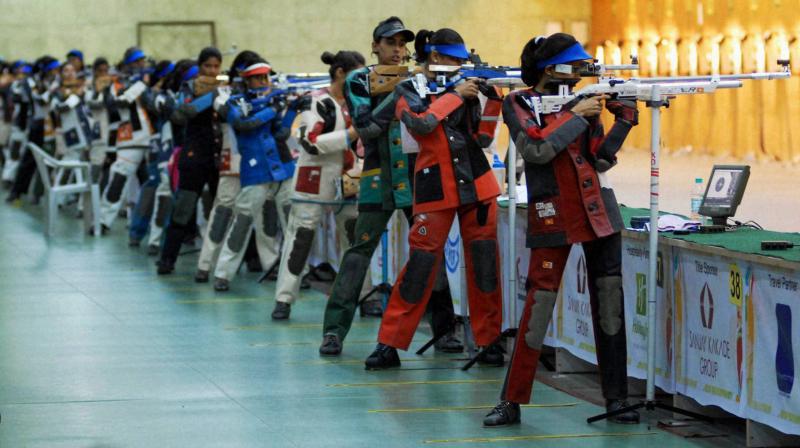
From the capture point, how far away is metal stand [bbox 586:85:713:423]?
243 inches

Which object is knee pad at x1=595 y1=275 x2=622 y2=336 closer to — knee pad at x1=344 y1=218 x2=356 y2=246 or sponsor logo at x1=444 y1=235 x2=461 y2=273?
sponsor logo at x1=444 y1=235 x2=461 y2=273

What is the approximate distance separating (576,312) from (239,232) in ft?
13.9

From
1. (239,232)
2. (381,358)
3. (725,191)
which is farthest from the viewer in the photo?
(239,232)

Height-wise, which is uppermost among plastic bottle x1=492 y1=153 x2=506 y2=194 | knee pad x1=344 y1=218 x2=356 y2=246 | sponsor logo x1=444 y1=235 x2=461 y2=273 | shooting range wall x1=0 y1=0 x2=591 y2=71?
shooting range wall x1=0 y1=0 x2=591 y2=71

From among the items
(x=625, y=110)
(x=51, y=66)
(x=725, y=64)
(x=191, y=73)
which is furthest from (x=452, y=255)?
(x=51, y=66)

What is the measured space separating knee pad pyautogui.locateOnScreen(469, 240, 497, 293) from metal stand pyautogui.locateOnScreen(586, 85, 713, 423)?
4.02ft

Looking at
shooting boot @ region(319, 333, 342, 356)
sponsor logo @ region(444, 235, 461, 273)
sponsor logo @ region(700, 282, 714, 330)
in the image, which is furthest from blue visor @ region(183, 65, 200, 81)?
sponsor logo @ region(700, 282, 714, 330)

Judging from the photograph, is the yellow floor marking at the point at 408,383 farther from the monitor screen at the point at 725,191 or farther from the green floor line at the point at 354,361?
the monitor screen at the point at 725,191

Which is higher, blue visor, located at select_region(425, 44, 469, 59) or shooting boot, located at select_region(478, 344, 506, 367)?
blue visor, located at select_region(425, 44, 469, 59)

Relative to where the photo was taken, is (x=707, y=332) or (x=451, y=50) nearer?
(x=707, y=332)

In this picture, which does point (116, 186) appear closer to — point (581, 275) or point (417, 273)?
point (417, 273)

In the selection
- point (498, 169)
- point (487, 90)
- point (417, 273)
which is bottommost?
point (417, 273)

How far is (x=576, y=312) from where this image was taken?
7.50m

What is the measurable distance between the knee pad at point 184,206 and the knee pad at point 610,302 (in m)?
6.08
